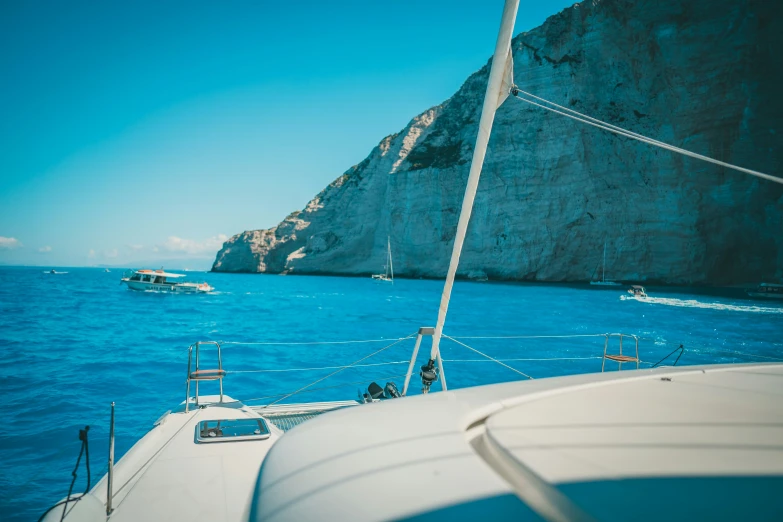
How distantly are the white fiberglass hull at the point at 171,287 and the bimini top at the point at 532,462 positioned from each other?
155 ft

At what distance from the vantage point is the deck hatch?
3.93 metres

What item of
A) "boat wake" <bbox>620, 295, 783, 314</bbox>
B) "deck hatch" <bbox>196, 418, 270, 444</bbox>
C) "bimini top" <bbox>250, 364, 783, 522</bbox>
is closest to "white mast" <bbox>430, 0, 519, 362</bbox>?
"bimini top" <bbox>250, 364, 783, 522</bbox>

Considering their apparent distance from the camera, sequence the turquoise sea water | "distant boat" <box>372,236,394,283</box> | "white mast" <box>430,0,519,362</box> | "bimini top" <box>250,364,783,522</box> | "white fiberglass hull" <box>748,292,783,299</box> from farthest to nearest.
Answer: "distant boat" <box>372,236,394,283</box> < "white fiberglass hull" <box>748,292,783,299</box> < the turquoise sea water < "white mast" <box>430,0,519,362</box> < "bimini top" <box>250,364,783,522</box>

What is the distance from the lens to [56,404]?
9.24m

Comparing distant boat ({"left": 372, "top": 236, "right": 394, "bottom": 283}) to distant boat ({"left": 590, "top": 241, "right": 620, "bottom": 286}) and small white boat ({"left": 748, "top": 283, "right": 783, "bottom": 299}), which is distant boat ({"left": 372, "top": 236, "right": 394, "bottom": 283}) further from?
small white boat ({"left": 748, "top": 283, "right": 783, "bottom": 299})

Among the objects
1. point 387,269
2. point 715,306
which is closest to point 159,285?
point 387,269

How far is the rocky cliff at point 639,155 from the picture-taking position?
48469 millimetres

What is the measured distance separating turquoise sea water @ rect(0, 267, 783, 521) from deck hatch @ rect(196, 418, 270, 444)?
2.09 ft

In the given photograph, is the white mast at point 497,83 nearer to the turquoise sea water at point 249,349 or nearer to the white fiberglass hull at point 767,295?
the turquoise sea water at point 249,349

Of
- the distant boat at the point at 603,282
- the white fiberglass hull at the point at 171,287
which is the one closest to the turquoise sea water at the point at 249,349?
the white fiberglass hull at the point at 171,287

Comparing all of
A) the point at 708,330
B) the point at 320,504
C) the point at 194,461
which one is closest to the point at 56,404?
the point at 194,461

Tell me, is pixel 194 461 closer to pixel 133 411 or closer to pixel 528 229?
pixel 133 411

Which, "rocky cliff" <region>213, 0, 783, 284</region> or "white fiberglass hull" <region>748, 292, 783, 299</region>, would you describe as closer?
"white fiberglass hull" <region>748, 292, 783, 299</region>

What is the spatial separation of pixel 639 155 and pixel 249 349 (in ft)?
174
